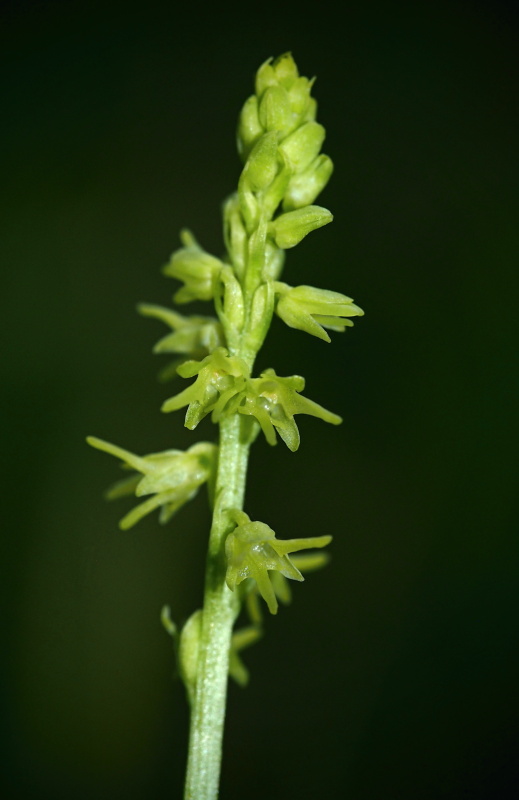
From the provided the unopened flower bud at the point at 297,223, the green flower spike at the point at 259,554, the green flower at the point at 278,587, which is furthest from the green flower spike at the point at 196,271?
the green flower at the point at 278,587

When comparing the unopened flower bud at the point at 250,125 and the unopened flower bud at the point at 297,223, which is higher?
the unopened flower bud at the point at 250,125

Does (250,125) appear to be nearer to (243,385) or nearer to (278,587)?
(243,385)

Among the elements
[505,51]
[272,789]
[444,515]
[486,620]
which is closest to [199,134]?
[505,51]

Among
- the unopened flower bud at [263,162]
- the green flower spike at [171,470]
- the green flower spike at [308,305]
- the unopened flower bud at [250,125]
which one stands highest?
the unopened flower bud at [250,125]

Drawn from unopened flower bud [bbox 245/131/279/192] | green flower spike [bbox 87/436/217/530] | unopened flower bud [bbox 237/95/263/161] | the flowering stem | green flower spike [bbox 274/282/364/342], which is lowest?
the flowering stem

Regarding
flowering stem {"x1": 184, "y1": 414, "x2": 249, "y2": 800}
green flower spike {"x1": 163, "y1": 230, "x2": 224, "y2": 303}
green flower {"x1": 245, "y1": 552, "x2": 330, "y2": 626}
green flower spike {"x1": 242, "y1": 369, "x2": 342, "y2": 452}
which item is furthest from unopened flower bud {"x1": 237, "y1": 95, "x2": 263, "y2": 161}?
green flower {"x1": 245, "y1": 552, "x2": 330, "y2": 626}

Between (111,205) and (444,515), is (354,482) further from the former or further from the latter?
(111,205)

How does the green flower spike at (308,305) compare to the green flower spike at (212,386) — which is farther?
the green flower spike at (308,305)

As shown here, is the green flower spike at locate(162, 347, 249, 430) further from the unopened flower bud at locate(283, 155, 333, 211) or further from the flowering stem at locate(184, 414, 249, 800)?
the unopened flower bud at locate(283, 155, 333, 211)

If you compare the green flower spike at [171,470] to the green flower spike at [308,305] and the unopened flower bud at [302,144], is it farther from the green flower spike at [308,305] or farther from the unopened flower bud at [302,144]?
the unopened flower bud at [302,144]

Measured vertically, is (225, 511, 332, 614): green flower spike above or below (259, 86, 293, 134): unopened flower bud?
below
